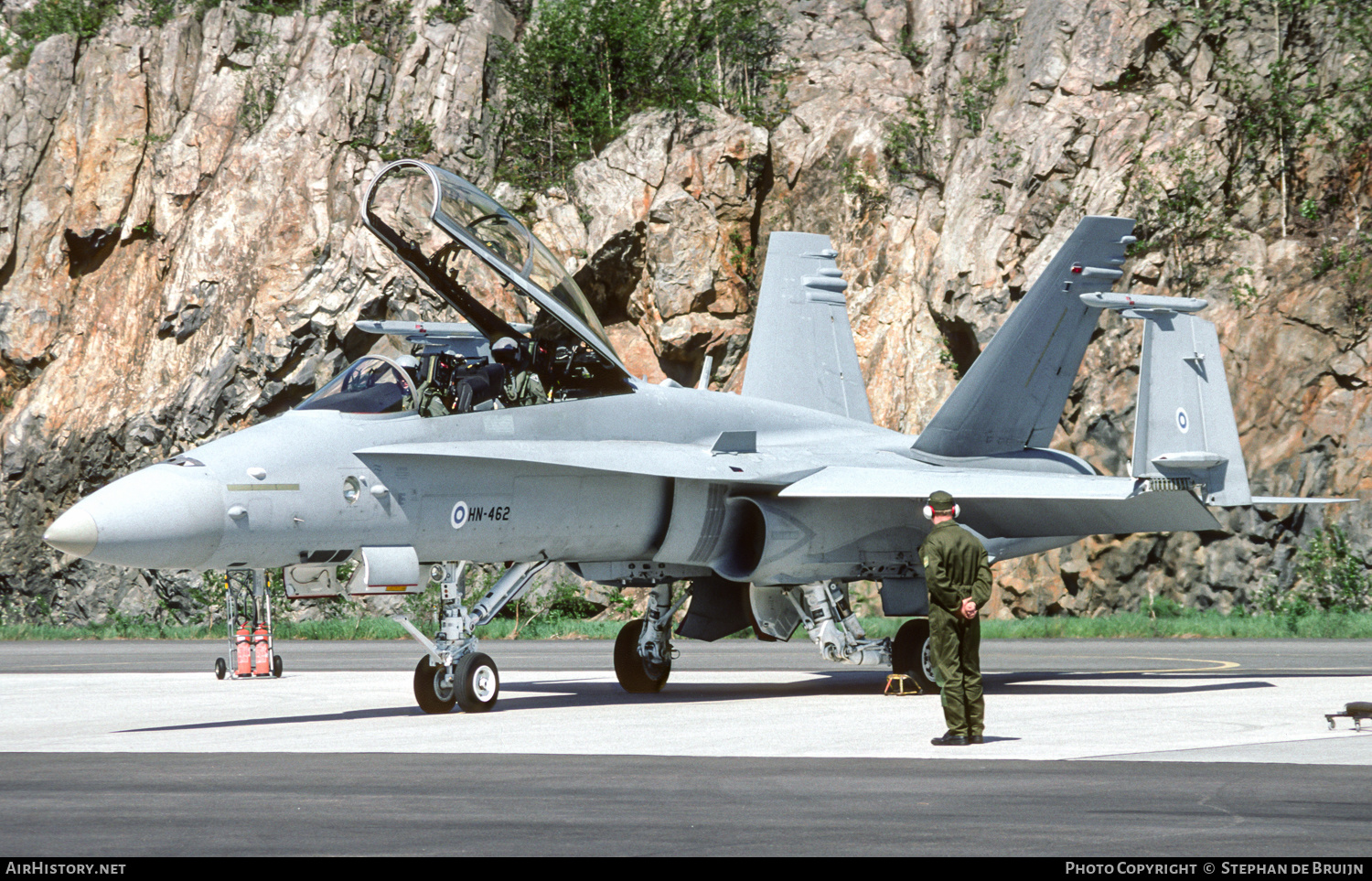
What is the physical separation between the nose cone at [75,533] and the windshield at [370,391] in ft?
7.16

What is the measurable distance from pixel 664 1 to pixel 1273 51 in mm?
17497

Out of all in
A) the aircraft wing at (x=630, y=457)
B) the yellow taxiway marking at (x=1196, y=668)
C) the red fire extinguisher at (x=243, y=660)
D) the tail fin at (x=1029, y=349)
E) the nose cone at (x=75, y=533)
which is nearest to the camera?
the nose cone at (x=75, y=533)

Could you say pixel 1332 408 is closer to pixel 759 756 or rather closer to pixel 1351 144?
pixel 1351 144

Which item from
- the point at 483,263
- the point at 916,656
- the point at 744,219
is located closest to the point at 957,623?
the point at 483,263

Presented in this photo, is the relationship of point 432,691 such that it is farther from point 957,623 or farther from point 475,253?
point 957,623

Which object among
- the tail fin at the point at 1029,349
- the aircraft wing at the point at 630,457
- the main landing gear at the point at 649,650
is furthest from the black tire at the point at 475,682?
the tail fin at the point at 1029,349

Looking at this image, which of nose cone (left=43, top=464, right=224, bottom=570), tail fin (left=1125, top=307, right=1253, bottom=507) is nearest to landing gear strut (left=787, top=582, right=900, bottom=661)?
tail fin (left=1125, top=307, right=1253, bottom=507)

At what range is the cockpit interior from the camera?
11859 mm

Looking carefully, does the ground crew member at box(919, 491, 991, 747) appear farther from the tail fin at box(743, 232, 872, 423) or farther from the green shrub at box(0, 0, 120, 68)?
the green shrub at box(0, 0, 120, 68)

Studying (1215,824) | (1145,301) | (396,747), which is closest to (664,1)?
(1145,301)

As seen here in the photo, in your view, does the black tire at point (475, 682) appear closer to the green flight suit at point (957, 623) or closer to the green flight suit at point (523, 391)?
the green flight suit at point (523, 391)

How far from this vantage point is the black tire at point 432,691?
12.0 metres

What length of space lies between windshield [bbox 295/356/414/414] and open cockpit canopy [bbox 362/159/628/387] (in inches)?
40.4

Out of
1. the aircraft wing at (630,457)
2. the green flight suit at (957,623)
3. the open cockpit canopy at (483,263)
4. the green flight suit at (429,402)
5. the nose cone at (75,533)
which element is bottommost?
the green flight suit at (957,623)
